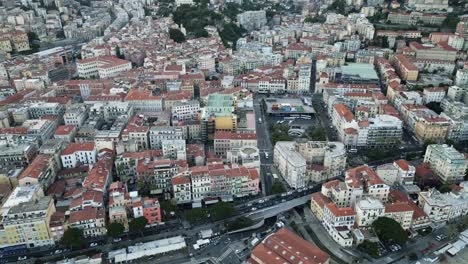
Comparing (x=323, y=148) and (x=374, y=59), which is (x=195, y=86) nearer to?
(x=323, y=148)

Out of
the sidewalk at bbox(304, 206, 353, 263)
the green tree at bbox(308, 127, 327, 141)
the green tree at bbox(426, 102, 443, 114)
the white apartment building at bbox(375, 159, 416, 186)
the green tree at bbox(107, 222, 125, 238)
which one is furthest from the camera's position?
the green tree at bbox(426, 102, 443, 114)

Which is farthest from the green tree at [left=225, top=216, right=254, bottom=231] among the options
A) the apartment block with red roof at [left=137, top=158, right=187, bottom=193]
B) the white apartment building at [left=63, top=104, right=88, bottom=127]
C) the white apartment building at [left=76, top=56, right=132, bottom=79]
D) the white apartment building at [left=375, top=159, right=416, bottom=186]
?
the white apartment building at [left=76, top=56, right=132, bottom=79]

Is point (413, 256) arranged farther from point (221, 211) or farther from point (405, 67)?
point (405, 67)

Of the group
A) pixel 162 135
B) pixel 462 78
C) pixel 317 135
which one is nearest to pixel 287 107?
pixel 317 135

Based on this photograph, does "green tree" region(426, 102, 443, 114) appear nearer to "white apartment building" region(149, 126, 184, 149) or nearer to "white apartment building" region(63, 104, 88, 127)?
"white apartment building" region(149, 126, 184, 149)

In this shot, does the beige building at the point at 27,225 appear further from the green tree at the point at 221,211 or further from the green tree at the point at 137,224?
the green tree at the point at 221,211

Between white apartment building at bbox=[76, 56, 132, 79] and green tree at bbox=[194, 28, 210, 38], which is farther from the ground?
green tree at bbox=[194, 28, 210, 38]

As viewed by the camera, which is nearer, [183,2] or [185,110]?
[185,110]

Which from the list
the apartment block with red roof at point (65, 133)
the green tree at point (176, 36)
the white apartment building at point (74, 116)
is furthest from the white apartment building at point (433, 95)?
the green tree at point (176, 36)
